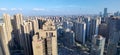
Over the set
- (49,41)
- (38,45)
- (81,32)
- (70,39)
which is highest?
(49,41)

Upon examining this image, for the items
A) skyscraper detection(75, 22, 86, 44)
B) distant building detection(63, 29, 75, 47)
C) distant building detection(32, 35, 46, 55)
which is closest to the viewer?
distant building detection(32, 35, 46, 55)

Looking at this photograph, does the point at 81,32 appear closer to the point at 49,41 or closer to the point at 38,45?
the point at 49,41

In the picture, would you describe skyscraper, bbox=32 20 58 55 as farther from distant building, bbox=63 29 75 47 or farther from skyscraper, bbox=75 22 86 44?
skyscraper, bbox=75 22 86 44

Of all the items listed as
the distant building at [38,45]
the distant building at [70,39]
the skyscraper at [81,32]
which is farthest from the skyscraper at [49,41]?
the skyscraper at [81,32]

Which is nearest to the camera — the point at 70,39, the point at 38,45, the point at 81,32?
the point at 38,45

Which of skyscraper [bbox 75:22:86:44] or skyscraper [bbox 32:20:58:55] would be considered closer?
skyscraper [bbox 32:20:58:55]

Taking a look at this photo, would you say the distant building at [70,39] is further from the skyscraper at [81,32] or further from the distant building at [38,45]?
the distant building at [38,45]

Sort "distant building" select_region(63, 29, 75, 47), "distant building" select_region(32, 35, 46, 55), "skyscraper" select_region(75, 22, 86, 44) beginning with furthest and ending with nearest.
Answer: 1. "skyscraper" select_region(75, 22, 86, 44)
2. "distant building" select_region(63, 29, 75, 47)
3. "distant building" select_region(32, 35, 46, 55)

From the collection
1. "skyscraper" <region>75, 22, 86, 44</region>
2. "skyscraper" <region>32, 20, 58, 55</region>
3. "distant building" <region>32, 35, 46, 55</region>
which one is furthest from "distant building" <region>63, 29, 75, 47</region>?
"distant building" <region>32, 35, 46, 55</region>

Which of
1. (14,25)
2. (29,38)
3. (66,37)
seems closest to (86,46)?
(66,37)

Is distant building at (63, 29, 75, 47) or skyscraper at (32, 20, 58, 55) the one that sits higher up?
skyscraper at (32, 20, 58, 55)

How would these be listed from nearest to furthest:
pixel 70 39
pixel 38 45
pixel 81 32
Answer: pixel 38 45 → pixel 70 39 → pixel 81 32

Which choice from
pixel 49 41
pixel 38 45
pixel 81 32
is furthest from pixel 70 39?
pixel 38 45
